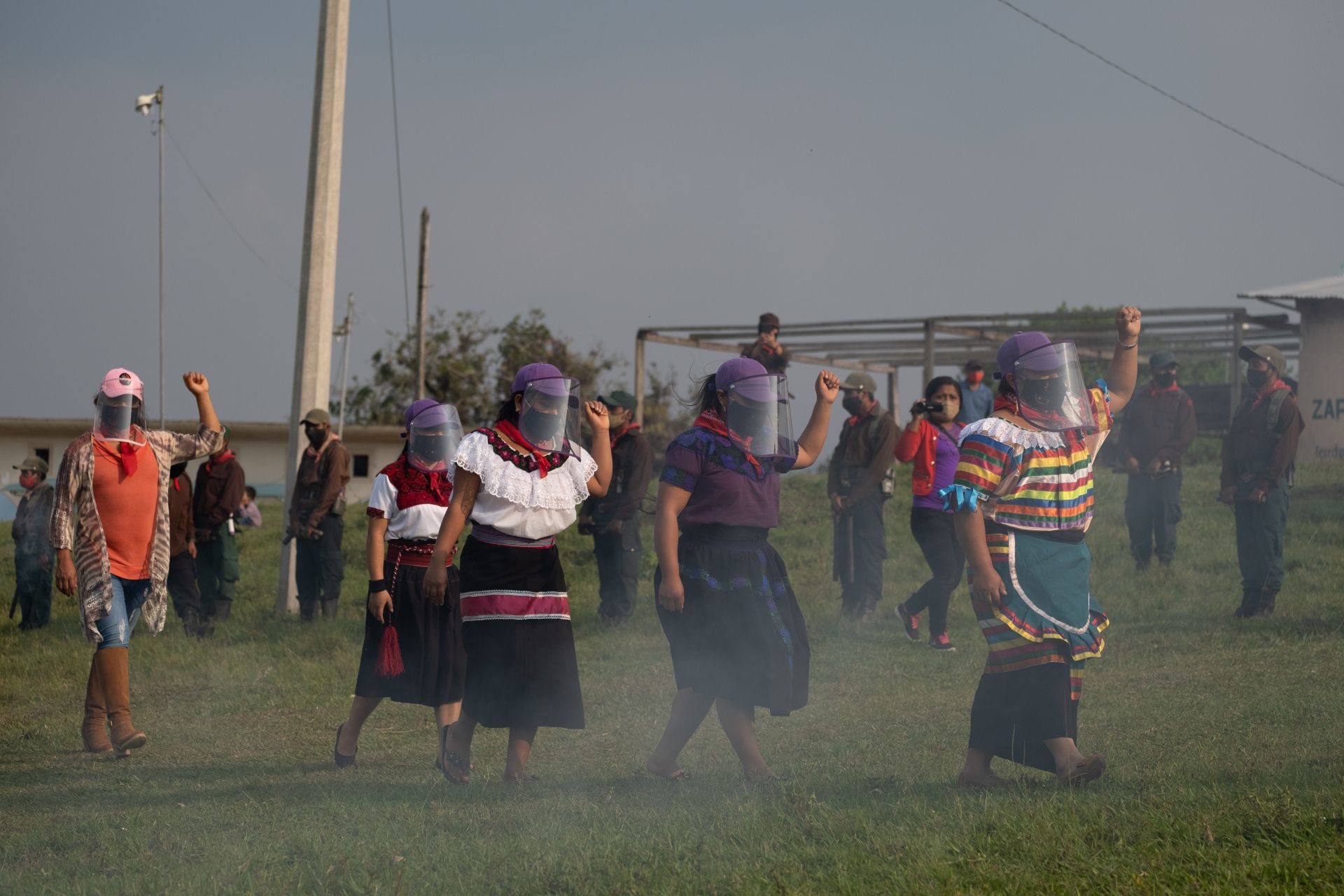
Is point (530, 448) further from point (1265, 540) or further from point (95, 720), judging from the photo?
point (1265, 540)

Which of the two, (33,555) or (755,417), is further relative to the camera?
(33,555)

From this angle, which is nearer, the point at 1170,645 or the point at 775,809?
the point at 775,809

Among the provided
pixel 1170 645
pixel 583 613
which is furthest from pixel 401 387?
pixel 1170 645

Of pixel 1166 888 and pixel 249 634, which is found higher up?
pixel 1166 888

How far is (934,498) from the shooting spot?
1067 centimetres

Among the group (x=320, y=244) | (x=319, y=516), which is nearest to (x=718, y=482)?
(x=319, y=516)

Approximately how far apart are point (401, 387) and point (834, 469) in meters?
36.7

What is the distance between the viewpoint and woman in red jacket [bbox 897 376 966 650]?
34.2 feet

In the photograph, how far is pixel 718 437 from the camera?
6215 millimetres

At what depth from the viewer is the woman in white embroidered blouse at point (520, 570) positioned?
6.29 metres

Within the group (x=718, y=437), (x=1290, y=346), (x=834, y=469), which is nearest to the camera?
(x=718, y=437)

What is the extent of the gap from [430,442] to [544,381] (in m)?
1.07

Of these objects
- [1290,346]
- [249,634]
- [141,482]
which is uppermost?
[1290,346]

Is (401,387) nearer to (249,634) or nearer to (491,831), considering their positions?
(249,634)
